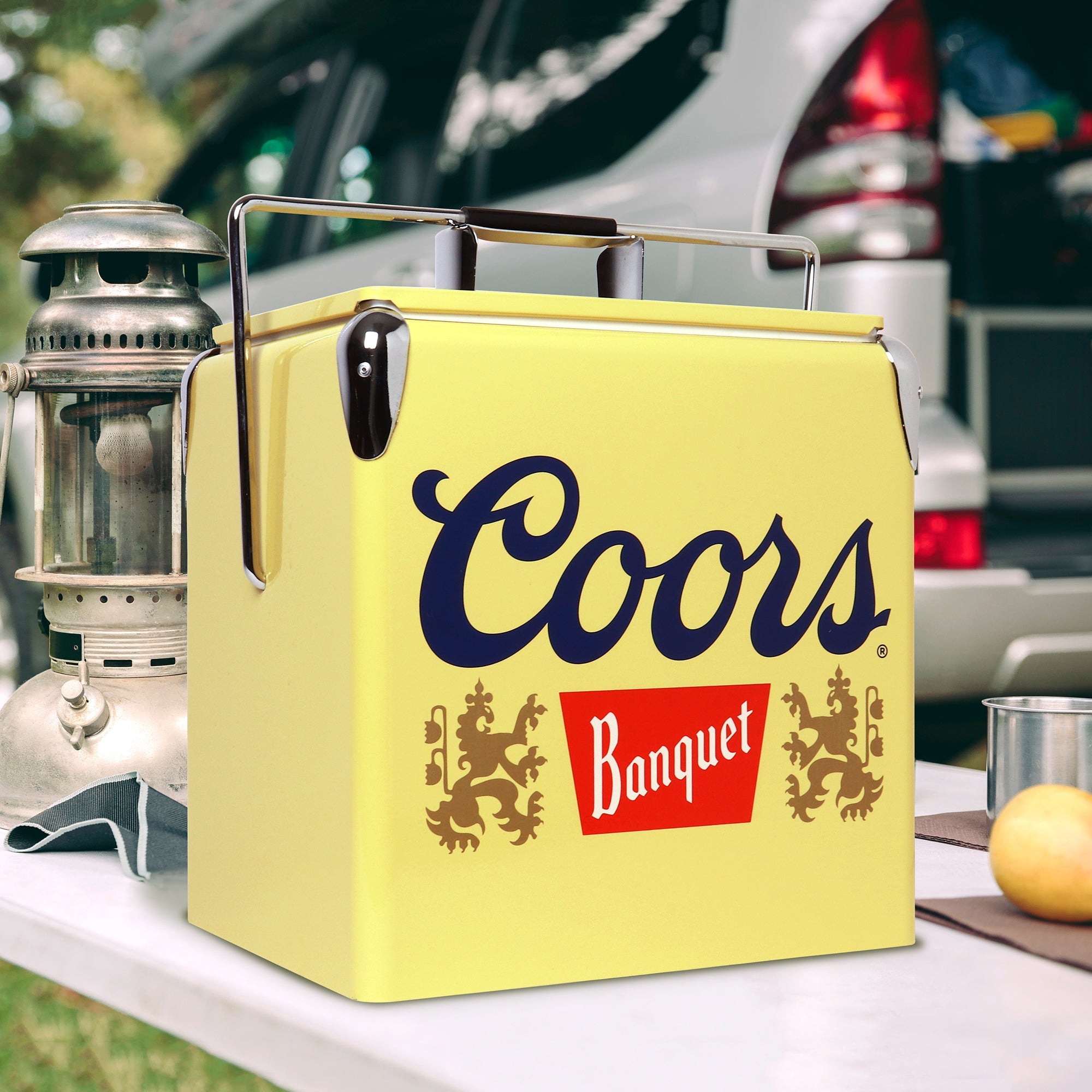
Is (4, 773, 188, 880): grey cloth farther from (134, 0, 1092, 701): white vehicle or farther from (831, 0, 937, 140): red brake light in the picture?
(831, 0, 937, 140): red brake light

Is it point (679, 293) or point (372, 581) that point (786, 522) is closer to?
point (372, 581)

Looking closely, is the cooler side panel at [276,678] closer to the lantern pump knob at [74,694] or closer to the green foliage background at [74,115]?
the lantern pump knob at [74,694]

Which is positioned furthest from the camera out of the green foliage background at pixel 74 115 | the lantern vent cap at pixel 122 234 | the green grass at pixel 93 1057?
the green foliage background at pixel 74 115

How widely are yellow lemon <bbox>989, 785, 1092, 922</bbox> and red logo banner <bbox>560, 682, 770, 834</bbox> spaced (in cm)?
19

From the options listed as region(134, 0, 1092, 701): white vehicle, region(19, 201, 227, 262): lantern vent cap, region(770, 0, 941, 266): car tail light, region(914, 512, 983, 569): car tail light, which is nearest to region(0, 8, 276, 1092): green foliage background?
region(134, 0, 1092, 701): white vehicle

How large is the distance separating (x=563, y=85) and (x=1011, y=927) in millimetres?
2118

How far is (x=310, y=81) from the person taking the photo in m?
3.52

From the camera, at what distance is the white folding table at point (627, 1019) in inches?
25.1

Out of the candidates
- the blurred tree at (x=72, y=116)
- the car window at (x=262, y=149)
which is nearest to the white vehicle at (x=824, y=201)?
the car window at (x=262, y=149)

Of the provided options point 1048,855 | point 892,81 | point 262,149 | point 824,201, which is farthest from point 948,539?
point 262,149

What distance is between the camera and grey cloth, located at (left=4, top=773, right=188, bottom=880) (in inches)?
39.1

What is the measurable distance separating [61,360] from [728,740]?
25.0 inches

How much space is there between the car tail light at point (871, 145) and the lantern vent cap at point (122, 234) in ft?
3.87

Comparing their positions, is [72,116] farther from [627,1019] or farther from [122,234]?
[627,1019]
